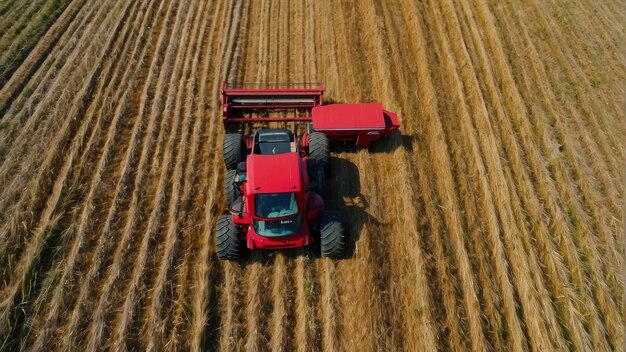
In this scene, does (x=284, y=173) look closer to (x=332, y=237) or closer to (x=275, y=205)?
(x=275, y=205)

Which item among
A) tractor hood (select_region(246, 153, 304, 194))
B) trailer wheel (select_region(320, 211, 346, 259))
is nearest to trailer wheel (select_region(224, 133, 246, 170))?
tractor hood (select_region(246, 153, 304, 194))

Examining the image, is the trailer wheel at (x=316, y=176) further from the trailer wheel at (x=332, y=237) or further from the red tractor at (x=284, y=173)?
the trailer wheel at (x=332, y=237)

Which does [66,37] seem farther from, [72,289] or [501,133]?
[501,133]

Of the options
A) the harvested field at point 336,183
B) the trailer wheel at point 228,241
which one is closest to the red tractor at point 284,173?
the trailer wheel at point 228,241

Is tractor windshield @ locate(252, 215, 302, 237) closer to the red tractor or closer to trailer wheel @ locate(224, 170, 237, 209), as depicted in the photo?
the red tractor

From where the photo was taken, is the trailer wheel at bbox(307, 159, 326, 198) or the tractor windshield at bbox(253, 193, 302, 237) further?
the trailer wheel at bbox(307, 159, 326, 198)

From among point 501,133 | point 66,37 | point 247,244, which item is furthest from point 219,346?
point 66,37

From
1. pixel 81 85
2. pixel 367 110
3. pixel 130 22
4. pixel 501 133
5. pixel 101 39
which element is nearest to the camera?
pixel 367 110
